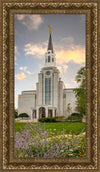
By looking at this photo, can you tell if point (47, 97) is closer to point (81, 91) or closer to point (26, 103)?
point (26, 103)

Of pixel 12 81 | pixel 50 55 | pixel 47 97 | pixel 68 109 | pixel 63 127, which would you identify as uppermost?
pixel 50 55

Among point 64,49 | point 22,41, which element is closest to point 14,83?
point 22,41

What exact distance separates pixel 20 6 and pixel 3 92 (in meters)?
1.59

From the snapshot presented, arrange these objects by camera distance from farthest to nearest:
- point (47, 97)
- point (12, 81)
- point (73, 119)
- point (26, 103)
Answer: point (47, 97) → point (26, 103) → point (73, 119) → point (12, 81)

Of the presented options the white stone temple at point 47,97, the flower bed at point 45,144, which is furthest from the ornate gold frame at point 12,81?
the white stone temple at point 47,97

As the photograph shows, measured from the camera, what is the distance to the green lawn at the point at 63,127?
7.66 ft

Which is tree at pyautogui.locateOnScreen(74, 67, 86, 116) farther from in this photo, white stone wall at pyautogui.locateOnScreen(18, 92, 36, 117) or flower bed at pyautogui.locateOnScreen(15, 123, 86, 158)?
white stone wall at pyautogui.locateOnScreen(18, 92, 36, 117)

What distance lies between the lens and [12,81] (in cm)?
232

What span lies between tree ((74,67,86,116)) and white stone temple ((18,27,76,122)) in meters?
0.13

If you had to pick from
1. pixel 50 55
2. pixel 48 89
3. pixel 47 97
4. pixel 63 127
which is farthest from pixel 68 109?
pixel 50 55

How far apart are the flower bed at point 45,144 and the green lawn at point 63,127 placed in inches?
2.7

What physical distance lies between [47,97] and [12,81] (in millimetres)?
1170

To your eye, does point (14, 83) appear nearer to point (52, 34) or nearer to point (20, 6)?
point (52, 34)

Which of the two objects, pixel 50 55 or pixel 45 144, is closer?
pixel 45 144
